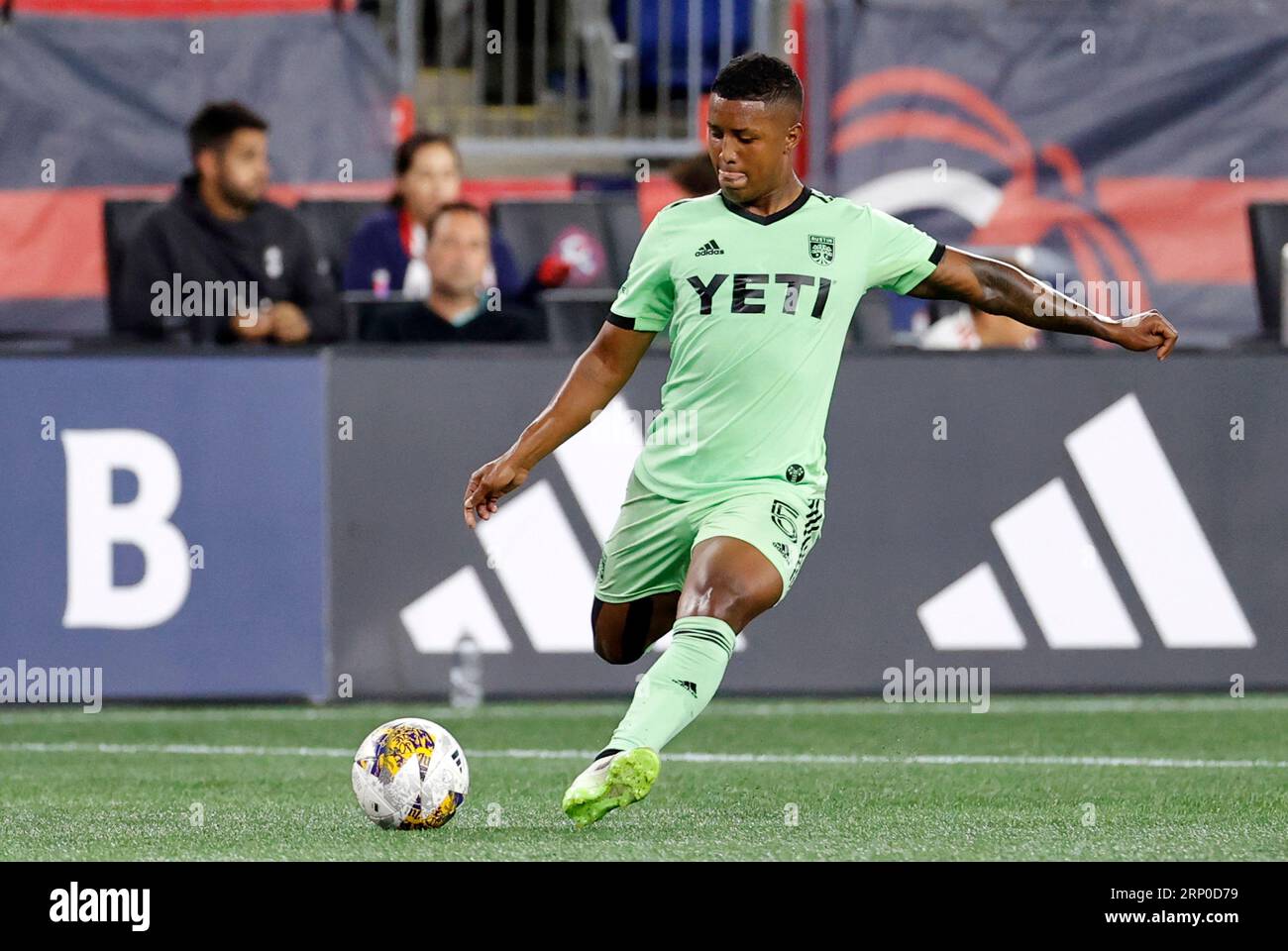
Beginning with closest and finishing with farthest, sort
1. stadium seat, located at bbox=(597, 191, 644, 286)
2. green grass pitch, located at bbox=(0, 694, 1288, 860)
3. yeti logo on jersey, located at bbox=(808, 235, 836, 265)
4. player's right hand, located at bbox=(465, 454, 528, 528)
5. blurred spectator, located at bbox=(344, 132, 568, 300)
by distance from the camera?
1. green grass pitch, located at bbox=(0, 694, 1288, 860)
2. player's right hand, located at bbox=(465, 454, 528, 528)
3. yeti logo on jersey, located at bbox=(808, 235, 836, 265)
4. blurred spectator, located at bbox=(344, 132, 568, 300)
5. stadium seat, located at bbox=(597, 191, 644, 286)

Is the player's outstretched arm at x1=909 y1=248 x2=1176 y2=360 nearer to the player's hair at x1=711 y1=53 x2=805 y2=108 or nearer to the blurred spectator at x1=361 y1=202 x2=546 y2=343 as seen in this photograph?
the player's hair at x1=711 y1=53 x2=805 y2=108

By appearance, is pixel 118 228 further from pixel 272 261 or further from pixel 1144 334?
pixel 1144 334

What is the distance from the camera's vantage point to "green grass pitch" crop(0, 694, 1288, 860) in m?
6.39

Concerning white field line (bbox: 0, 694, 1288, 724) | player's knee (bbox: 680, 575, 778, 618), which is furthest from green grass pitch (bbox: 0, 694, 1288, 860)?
player's knee (bbox: 680, 575, 778, 618)

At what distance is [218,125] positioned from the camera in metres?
11.9

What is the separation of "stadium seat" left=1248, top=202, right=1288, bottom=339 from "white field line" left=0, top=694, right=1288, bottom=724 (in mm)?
2123

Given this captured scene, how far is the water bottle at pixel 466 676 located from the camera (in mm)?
10672

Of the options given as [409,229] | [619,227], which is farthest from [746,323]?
[619,227]

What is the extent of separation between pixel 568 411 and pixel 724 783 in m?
1.78

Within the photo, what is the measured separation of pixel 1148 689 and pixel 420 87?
7.88m

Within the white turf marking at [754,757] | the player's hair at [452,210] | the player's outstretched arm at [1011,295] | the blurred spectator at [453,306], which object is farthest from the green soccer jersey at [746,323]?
the player's hair at [452,210]

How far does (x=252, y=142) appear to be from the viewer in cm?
1196

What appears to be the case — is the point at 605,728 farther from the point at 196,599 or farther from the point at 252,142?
the point at 252,142

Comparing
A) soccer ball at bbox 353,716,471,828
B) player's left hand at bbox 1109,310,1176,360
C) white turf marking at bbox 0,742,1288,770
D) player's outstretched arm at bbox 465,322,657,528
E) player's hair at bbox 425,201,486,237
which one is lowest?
white turf marking at bbox 0,742,1288,770
